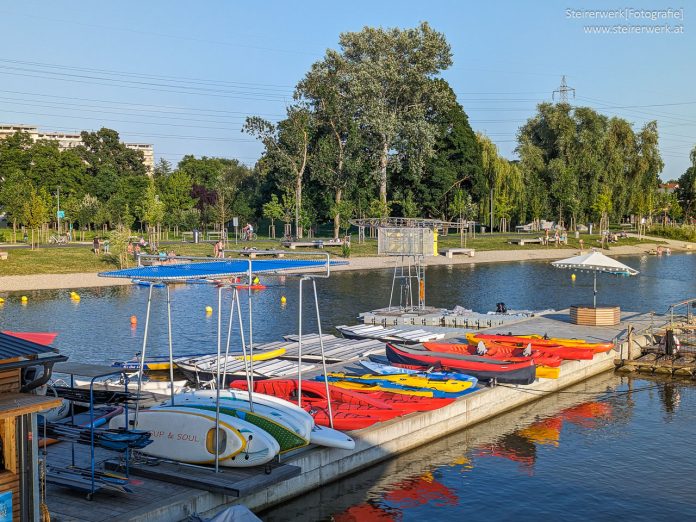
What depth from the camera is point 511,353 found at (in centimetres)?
3009

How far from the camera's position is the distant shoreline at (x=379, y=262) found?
62875 mm

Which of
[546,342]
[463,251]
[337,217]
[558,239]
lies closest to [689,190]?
[558,239]

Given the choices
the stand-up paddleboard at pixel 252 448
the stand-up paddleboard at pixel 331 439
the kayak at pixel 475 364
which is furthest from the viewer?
the kayak at pixel 475 364

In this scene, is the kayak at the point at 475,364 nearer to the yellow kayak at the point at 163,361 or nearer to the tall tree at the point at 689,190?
the yellow kayak at the point at 163,361

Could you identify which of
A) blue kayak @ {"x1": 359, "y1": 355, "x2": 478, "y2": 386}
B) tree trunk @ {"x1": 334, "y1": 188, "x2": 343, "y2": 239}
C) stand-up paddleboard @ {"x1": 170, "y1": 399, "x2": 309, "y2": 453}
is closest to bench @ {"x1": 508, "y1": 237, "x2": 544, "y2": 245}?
tree trunk @ {"x1": 334, "y1": 188, "x2": 343, "y2": 239}

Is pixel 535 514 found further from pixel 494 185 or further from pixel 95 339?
pixel 494 185

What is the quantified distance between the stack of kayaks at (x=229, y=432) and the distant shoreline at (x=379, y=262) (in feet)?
83.8

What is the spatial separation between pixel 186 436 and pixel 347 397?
6.41m

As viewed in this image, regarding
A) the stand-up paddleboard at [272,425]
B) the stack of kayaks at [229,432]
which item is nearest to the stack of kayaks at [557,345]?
the stack of kayaks at [229,432]

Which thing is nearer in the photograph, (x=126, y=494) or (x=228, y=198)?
(x=126, y=494)

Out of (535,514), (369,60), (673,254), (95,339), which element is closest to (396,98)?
(369,60)

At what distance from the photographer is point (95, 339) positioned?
4003 cm

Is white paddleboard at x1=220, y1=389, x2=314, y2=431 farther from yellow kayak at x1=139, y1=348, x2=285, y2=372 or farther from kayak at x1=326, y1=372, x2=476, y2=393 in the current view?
yellow kayak at x1=139, y1=348, x2=285, y2=372

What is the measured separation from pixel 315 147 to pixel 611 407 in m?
80.7
